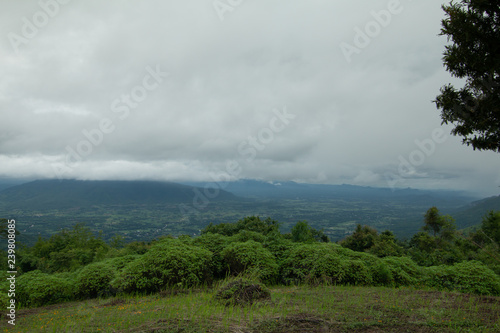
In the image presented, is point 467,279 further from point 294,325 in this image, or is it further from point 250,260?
point 250,260

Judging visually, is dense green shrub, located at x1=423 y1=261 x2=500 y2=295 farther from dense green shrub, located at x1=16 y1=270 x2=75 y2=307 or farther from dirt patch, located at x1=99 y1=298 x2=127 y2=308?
dense green shrub, located at x1=16 y1=270 x2=75 y2=307

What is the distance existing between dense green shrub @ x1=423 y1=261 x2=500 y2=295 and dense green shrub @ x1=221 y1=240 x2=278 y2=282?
510 centimetres

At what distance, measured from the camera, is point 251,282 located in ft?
21.3

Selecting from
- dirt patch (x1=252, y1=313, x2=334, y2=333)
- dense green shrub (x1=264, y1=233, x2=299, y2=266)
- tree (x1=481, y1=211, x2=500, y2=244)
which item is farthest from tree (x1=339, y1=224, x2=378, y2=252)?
dirt patch (x1=252, y1=313, x2=334, y2=333)

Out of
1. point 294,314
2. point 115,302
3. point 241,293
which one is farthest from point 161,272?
point 294,314

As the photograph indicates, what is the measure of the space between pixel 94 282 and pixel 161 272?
2540mm

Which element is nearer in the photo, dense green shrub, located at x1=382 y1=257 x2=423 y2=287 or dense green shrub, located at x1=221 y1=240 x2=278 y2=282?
dense green shrub, located at x1=221 y1=240 x2=278 y2=282

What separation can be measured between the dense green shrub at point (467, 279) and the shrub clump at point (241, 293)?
572cm

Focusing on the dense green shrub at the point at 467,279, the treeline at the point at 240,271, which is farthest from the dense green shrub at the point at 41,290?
the dense green shrub at the point at 467,279

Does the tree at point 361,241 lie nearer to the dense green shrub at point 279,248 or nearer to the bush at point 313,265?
the dense green shrub at point 279,248

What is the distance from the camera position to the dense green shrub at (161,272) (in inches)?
308

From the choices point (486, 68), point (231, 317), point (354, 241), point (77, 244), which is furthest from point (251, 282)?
point (77, 244)

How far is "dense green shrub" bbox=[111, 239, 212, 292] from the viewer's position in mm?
7828

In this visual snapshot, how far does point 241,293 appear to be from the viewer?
20.3 ft
